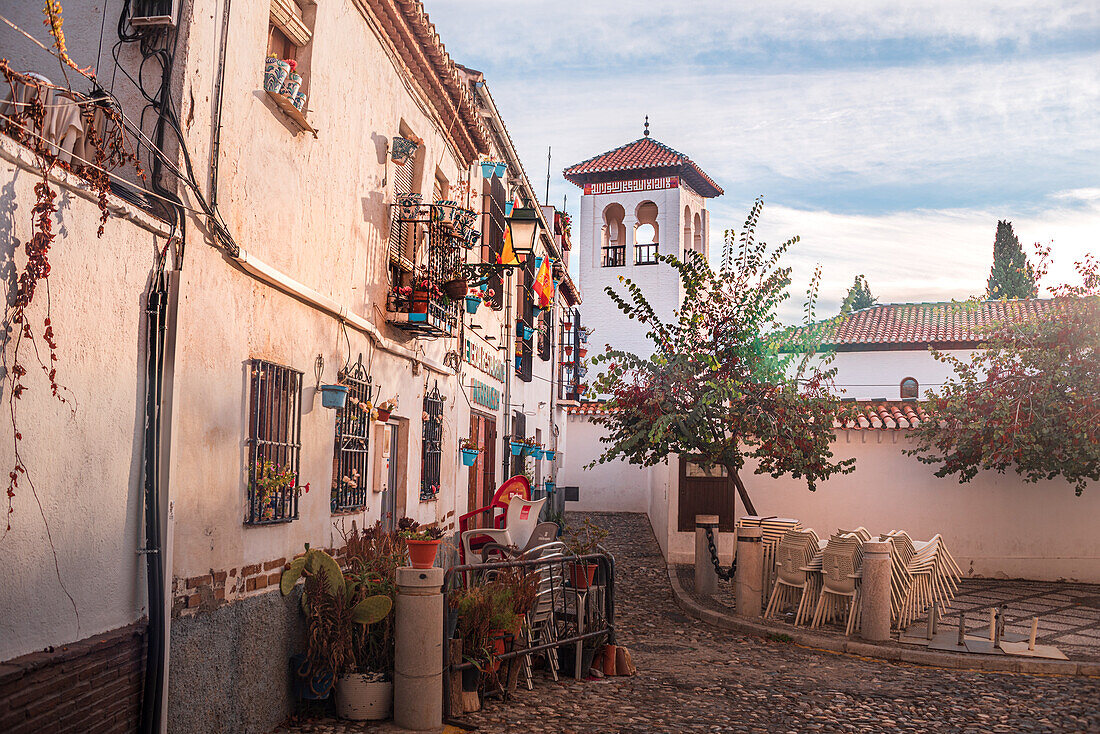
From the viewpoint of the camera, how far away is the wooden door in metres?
17.7

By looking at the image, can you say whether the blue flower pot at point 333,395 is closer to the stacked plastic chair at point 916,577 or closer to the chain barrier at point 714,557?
the stacked plastic chair at point 916,577

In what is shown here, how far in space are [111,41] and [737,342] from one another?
432 inches

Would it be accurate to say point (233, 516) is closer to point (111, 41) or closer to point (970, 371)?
point (111, 41)

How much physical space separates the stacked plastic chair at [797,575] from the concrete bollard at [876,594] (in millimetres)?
1120

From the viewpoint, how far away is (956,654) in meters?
9.43

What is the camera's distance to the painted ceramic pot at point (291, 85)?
6363 millimetres

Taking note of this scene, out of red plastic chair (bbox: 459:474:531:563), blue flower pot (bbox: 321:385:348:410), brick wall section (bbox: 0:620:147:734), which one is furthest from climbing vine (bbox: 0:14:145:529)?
red plastic chair (bbox: 459:474:531:563)

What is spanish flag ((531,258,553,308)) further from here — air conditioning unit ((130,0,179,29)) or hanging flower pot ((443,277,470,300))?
air conditioning unit ((130,0,179,29))

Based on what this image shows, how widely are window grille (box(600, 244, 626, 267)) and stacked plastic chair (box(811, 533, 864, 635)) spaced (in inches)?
945

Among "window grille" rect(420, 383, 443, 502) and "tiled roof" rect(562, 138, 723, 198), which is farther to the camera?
"tiled roof" rect(562, 138, 723, 198)

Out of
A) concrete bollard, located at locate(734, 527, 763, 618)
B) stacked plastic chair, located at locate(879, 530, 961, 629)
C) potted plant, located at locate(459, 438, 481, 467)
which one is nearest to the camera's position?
stacked plastic chair, located at locate(879, 530, 961, 629)

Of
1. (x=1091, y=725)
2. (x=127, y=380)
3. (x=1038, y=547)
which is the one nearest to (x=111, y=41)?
(x=127, y=380)

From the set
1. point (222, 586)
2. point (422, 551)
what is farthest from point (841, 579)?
point (222, 586)

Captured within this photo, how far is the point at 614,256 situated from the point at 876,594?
997 inches
